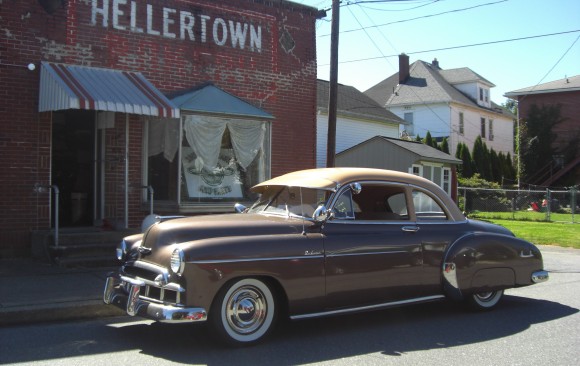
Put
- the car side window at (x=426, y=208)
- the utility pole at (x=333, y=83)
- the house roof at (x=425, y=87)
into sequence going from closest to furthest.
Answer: the car side window at (x=426, y=208) → the utility pole at (x=333, y=83) → the house roof at (x=425, y=87)

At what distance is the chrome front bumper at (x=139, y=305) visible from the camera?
193 inches

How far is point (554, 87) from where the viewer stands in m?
39.6

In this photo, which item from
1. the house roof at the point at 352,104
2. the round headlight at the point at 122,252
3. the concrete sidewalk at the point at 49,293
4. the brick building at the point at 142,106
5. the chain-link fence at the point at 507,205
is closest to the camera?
the round headlight at the point at 122,252

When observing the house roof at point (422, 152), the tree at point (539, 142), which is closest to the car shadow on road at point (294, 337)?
the house roof at point (422, 152)

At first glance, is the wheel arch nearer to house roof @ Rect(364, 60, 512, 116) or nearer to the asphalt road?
the asphalt road

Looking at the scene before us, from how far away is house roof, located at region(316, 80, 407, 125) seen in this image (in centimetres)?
2592

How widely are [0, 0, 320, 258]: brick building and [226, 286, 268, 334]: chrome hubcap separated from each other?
16.3 feet

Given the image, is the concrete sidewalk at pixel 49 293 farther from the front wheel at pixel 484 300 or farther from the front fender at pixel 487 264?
the front wheel at pixel 484 300

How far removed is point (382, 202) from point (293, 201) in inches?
46.2

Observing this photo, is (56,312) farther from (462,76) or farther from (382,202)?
(462,76)

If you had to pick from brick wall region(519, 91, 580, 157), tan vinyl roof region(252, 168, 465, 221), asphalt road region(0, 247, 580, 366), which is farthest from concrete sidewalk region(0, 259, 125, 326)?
brick wall region(519, 91, 580, 157)

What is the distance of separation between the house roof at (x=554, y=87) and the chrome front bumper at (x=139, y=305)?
129 ft

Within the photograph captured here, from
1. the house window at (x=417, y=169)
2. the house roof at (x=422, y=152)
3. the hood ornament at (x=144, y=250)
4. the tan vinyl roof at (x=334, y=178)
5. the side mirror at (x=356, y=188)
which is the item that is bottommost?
the hood ornament at (x=144, y=250)

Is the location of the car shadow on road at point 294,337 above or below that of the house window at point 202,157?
below
